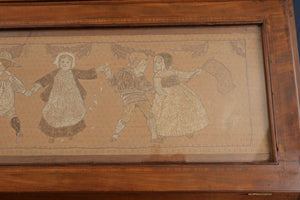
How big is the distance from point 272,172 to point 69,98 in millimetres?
913

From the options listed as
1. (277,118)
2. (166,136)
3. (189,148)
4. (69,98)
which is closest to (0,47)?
(69,98)

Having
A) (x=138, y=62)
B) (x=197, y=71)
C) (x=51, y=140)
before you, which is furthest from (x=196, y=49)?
(x=51, y=140)

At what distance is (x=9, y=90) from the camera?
1237 mm

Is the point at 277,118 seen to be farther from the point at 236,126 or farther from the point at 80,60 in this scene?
the point at 80,60

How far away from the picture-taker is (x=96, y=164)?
113 centimetres

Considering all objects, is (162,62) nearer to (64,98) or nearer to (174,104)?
(174,104)

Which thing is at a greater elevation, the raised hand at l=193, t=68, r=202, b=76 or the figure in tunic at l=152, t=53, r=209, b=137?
the raised hand at l=193, t=68, r=202, b=76

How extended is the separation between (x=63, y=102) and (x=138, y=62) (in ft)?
1.26

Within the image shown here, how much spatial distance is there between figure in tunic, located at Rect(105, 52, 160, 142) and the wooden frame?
167 mm

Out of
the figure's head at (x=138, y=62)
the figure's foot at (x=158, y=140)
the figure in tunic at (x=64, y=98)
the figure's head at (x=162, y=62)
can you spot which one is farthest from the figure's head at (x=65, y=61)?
the figure's foot at (x=158, y=140)

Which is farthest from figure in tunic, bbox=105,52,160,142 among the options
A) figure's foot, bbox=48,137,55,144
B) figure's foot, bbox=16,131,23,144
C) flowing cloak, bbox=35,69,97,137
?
figure's foot, bbox=16,131,23,144

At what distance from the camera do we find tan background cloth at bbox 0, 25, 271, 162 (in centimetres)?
116

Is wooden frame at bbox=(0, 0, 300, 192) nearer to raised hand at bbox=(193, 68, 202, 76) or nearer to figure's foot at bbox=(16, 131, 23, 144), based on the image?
figure's foot at bbox=(16, 131, 23, 144)

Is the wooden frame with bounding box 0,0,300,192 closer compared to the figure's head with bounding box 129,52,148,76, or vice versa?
the wooden frame with bounding box 0,0,300,192
